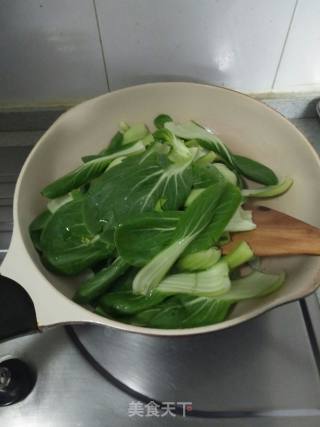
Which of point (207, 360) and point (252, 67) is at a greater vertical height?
point (252, 67)

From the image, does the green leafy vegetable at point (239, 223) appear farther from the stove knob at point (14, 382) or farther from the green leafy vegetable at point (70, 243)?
the stove knob at point (14, 382)

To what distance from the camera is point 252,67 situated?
0.73 m

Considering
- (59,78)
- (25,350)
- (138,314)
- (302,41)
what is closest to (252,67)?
(302,41)

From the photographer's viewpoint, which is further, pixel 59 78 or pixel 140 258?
pixel 59 78

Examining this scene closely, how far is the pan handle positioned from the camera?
1.48 feet

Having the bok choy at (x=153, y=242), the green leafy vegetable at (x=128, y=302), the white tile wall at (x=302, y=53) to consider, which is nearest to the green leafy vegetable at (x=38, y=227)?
the bok choy at (x=153, y=242)

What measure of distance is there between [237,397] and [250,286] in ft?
0.53

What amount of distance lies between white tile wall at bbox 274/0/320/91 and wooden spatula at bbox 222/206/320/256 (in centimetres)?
31

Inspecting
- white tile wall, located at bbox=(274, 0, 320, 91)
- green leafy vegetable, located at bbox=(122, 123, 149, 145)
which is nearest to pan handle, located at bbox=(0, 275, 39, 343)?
green leafy vegetable, located at bbox=(122, 123, 149, 145)

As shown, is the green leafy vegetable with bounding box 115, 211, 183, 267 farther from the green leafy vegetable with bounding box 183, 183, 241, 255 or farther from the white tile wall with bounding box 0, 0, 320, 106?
the white tile wall with bounding box 0, 0, 320, 106

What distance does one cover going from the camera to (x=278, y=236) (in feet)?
1.86

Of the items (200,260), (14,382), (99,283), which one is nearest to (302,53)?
(200,260)

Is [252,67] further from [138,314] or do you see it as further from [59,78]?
[138,314]

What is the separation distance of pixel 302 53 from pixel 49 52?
0.46m
